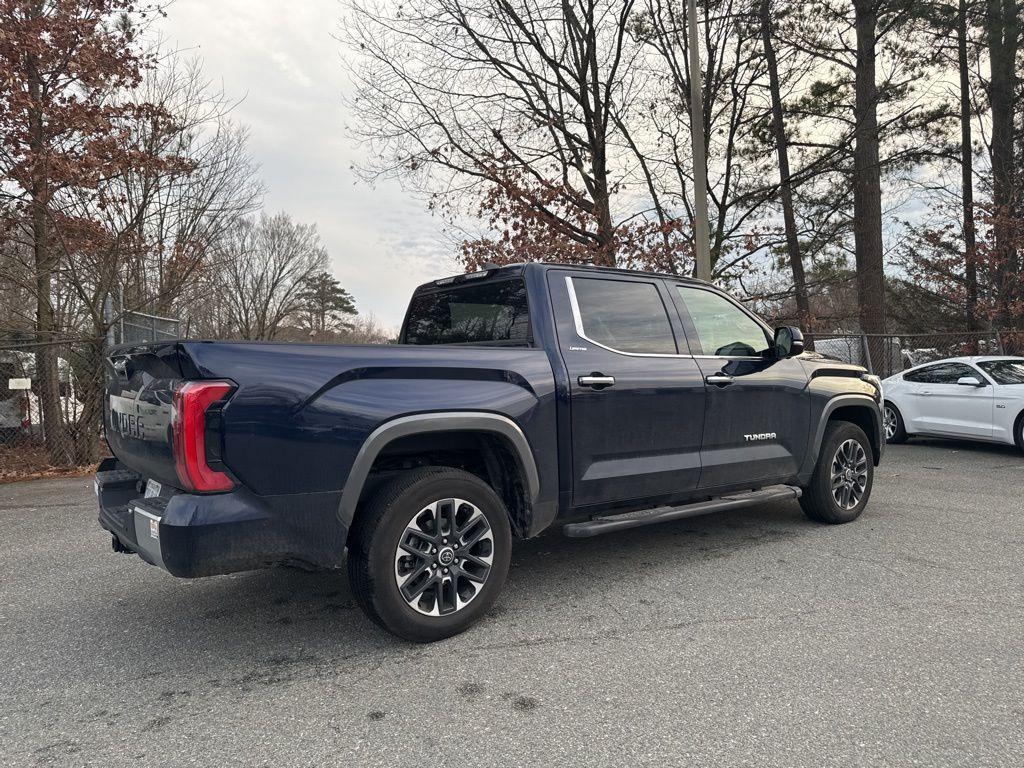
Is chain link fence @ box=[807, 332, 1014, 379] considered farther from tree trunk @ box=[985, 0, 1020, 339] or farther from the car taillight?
the car taillight

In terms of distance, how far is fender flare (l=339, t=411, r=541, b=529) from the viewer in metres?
2.98

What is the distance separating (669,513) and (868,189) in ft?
43.6

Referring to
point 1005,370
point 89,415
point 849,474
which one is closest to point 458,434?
point 849,474

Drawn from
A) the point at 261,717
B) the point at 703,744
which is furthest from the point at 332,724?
the point at 703,744

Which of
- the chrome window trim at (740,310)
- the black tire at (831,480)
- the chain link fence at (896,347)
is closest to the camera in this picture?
the chrome window trim at (740,310)

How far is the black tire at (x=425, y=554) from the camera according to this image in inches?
120

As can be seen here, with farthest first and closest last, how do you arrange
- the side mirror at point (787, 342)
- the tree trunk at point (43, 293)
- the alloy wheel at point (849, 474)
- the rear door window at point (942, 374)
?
the rear door window at point (942, 374) < the tree trunk at point (43, 293) < the alloy wheel at point (849, 474) < the side mirror at point (787, 342)

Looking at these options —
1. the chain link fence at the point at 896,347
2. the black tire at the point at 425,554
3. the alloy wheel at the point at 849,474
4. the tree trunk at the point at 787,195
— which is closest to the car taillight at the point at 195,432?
the black tire at the point at 425,554

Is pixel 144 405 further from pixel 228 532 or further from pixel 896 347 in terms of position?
pixel 896 347

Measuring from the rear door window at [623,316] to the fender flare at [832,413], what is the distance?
5.07 ft

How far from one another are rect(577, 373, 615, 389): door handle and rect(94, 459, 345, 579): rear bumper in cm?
152

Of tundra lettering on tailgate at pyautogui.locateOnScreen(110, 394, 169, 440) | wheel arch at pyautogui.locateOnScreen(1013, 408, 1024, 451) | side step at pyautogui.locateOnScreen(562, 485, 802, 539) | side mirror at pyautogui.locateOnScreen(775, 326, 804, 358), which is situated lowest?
wheel arch at pyautogui.locateOnScreen(1013, 408, 1024, 451)

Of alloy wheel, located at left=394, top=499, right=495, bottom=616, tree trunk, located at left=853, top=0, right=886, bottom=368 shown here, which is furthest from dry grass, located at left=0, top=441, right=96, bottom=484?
tree trunk, located at left=853, top=0, right=886, bottom=368

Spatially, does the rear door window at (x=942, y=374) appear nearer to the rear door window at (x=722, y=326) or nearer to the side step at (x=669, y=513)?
the side step at (x=669, y=513)
